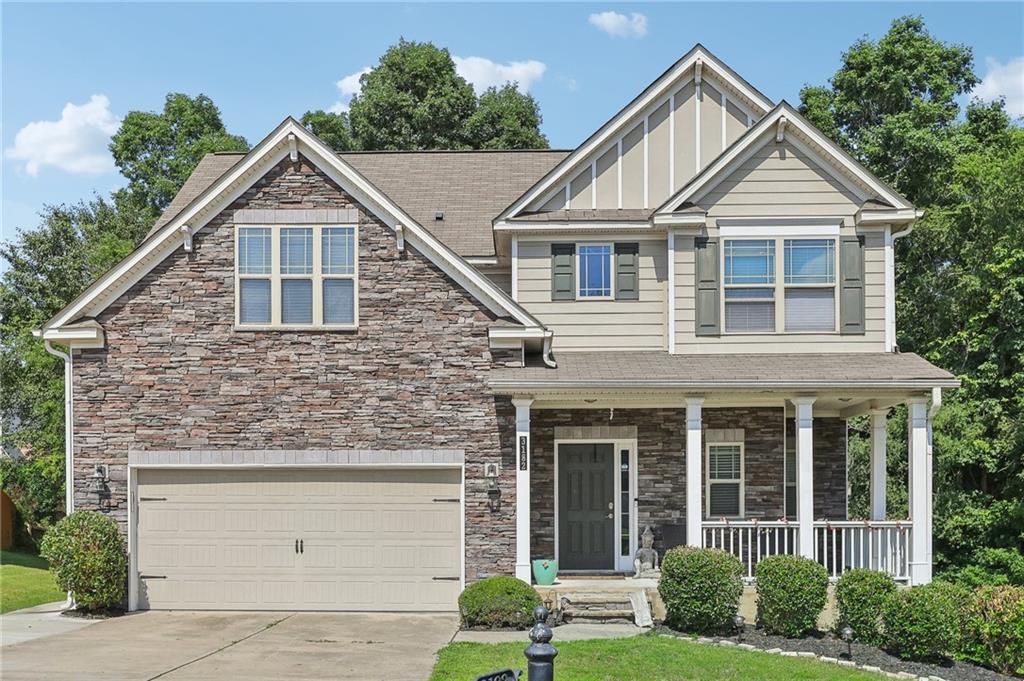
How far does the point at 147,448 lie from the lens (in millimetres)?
15578

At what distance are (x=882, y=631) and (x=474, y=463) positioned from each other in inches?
243

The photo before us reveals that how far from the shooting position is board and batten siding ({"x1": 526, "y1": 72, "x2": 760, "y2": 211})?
57.0ft

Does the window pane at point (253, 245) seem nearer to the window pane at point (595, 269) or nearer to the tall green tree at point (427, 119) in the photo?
the window pane at point (595, 269)

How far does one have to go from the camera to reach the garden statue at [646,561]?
53.0 ft

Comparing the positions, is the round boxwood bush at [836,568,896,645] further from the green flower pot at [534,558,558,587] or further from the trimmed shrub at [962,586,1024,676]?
the green flower pot at [534,558,558,587]

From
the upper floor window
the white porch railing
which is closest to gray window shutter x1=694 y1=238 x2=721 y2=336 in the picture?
the upper floor window

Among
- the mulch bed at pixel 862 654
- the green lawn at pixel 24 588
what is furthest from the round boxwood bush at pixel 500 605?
the green lawn at pixel 24 588

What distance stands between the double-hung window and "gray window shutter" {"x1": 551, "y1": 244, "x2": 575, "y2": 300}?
170 millimetres

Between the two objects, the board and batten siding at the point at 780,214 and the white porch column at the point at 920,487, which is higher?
the board and batten siding at the point at 780,214

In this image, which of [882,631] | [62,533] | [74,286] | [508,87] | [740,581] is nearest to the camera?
[882,631]

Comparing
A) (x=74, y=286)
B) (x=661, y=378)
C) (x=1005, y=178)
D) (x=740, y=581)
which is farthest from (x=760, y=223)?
(x=74, y=286)

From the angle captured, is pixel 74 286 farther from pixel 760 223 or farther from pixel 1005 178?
pixel 1005 178

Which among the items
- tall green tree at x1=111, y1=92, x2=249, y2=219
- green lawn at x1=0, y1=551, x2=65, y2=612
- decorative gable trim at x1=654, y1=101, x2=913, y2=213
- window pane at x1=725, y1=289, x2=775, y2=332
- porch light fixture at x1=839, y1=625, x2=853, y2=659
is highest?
tall green tree at x1=111, y1=92, x2=249, y2=219

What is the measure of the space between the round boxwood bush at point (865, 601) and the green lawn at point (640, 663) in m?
1.31
